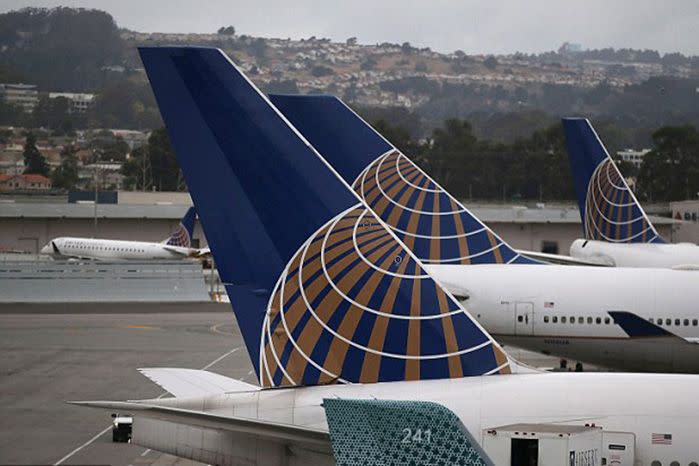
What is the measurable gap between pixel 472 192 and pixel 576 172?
92.7 metres

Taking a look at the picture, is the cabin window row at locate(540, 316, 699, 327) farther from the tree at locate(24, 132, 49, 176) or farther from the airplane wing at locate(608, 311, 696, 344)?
the tree at locate(24, 132, 49, 176)

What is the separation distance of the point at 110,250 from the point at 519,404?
68.2m

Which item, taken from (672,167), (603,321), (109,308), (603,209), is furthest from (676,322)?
(672,167)

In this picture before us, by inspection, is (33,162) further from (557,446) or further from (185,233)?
(557,446)

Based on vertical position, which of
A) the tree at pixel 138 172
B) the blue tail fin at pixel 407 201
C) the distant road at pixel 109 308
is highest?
the tree at pixel 138 172

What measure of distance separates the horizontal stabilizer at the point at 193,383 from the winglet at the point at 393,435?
10.2ft

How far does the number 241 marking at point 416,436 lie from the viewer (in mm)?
10961

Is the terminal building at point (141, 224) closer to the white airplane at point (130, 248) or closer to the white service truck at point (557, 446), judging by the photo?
the white airplane at point (130, 248)

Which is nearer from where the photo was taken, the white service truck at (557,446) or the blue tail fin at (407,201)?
the white service truck at (557,446)

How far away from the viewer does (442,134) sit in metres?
142

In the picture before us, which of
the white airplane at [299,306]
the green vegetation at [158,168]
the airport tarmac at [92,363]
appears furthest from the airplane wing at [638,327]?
the green vegetation at [158,168]

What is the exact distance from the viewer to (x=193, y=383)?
47.5 feet

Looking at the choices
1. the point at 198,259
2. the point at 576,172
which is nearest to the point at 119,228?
the point at 198,259

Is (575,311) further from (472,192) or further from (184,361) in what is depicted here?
(472,192)
